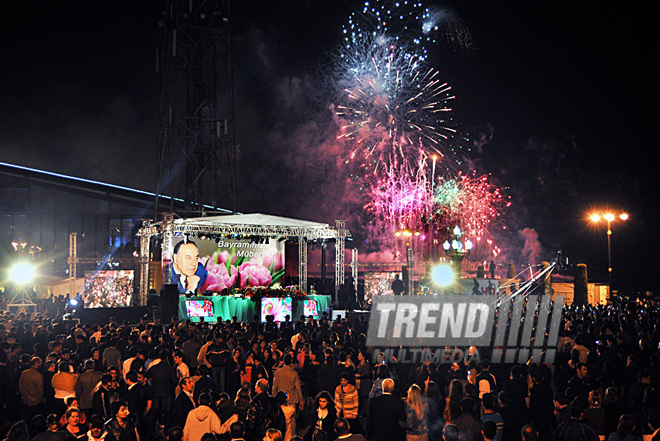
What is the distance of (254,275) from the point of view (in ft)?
102

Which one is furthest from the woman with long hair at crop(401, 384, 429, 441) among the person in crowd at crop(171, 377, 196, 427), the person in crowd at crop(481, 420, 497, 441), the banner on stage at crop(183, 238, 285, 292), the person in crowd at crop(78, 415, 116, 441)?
the banner on stage at crop(183, 238, 285, 292)

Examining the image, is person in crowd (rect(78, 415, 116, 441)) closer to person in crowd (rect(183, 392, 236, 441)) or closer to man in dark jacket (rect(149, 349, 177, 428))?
person in crowd (rect(183, 392, 236, 441))

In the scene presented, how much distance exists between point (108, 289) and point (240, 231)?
974 cm

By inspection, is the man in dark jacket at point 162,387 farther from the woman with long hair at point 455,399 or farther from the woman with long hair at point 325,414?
the woman with long hair at point 455,399

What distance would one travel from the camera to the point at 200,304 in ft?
83.6

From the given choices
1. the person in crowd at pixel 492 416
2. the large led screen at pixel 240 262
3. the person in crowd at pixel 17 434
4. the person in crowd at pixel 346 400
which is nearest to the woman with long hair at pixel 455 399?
the person in crowd at pixel 492 416

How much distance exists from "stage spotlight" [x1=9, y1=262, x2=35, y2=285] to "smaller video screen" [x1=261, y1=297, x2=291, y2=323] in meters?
14.1

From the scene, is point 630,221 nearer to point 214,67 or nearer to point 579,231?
point 579,231

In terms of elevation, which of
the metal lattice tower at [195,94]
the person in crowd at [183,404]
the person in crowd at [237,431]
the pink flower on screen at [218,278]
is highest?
the metal lattice tower at [195,94]

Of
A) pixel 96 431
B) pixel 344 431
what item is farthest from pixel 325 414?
pixel 96 431

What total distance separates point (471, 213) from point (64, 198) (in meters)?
30.8

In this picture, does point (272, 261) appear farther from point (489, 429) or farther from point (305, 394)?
point (489, 429)

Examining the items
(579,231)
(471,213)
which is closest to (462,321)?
(471,213)

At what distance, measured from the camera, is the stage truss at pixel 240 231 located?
88.1ft
